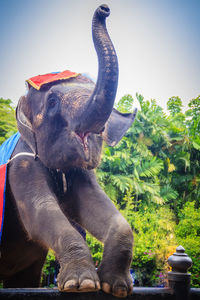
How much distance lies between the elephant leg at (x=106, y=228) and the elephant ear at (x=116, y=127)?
0.26 meters

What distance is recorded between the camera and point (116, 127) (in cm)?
221

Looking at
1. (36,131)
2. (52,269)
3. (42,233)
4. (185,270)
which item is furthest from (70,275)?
(52,269)

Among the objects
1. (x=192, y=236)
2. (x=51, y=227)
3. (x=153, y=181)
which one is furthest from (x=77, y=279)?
(x=153, y=181)

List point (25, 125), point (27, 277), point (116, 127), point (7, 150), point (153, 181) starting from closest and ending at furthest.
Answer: point (25, 125), point (116, 127), point (7, 150), point (27, 277), point (153, 181)

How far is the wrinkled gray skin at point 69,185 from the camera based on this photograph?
1573 millimetres

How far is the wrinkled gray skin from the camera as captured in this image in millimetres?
1573

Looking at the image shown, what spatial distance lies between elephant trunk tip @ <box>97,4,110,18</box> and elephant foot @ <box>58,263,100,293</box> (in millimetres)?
1182

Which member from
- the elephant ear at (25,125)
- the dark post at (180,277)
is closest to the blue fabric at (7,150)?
the elephant ear at (25,125)

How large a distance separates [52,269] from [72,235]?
770 cm

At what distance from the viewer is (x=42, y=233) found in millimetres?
1698

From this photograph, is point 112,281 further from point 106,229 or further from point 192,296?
point 192,296

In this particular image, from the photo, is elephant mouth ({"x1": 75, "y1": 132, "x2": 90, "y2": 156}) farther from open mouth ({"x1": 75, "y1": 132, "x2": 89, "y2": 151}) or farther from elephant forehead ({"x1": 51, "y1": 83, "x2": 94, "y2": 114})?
elephant forehead ({"x1": 51, "y1": 83, "x2": 94, "y2": 114})

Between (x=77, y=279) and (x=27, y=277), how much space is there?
4.56 ft

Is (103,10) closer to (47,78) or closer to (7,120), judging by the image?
(47,78)
